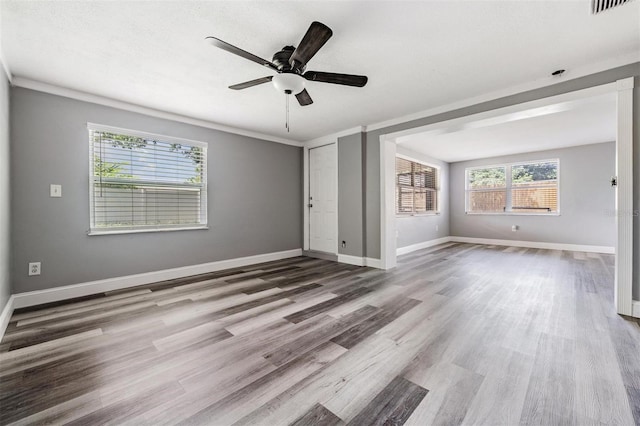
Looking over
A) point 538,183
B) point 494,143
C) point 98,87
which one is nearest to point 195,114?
point 98,87

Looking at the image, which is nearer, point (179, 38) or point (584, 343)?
point (584, 343)

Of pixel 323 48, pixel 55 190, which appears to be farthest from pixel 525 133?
pixel 55 190

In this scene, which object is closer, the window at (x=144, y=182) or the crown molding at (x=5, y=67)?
the crown molding at (x=5, y=67)

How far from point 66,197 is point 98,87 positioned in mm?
1301

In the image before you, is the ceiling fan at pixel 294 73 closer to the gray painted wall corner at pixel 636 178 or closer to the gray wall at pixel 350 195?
the gray wall at pixel 350 195

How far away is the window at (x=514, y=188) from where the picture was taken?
20.4 ft

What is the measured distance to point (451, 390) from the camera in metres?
1.41

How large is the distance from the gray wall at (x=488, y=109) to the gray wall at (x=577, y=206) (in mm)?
4244

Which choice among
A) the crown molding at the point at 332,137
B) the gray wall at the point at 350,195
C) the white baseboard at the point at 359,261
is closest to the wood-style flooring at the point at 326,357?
the white baseboard at the point at 359,261

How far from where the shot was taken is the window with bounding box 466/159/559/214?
20.4 ft

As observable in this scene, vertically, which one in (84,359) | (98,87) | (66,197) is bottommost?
(84,359)

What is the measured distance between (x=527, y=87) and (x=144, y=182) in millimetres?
4868

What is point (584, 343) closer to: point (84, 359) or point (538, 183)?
point (84, 359)

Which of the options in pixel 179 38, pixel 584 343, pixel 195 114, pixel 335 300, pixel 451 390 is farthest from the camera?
pixel 195 114
